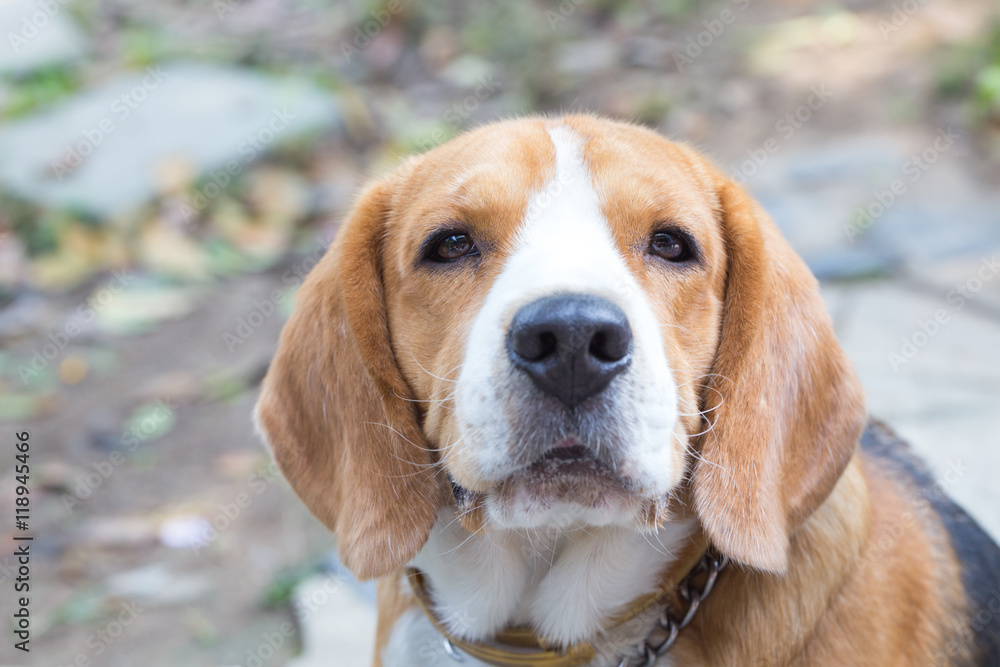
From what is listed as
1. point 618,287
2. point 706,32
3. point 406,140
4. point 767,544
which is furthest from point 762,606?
point 706,32

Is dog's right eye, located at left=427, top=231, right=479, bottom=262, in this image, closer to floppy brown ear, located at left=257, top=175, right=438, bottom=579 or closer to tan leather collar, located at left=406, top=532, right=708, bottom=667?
floppy brown ear, located at left=257, top=175, right=438, bottom=579

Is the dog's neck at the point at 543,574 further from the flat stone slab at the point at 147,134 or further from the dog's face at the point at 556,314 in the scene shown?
the flat stone slab at the point at 147,134

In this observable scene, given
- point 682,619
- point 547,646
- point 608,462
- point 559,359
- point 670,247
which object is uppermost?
point 559,359

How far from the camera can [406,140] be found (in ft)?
27.5

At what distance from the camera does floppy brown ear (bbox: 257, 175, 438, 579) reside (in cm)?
252

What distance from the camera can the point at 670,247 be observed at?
103 inches

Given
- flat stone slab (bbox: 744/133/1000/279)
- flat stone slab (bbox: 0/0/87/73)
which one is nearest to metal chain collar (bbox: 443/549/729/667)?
flat stone slab (bbox: 744/133/1000/279)

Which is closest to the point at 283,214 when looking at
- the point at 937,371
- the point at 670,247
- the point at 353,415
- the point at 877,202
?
the point at 877,202

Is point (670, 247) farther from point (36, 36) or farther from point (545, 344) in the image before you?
point (36, 36)

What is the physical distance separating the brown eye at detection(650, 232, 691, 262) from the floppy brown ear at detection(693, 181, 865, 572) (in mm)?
191

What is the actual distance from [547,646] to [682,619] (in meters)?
0.40

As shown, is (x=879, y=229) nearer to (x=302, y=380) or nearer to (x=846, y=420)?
(x=846, y=420)

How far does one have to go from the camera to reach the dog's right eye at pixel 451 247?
2.62 metres

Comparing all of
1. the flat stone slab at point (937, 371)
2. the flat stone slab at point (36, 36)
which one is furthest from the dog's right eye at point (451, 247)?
the flat stone slab at point (36, 36)
